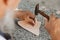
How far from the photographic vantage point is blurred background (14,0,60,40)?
0.65 metres

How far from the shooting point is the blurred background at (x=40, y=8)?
0.65 metres

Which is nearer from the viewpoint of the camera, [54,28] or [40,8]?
[54,28]

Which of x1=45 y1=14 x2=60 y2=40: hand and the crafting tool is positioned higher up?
x1=45 y1=14 x2=60 y2=40: hand

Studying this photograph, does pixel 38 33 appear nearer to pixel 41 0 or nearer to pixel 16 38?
pixel 16 38

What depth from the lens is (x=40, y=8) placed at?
787mm

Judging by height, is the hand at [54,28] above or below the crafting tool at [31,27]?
above

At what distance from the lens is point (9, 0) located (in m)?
0.39

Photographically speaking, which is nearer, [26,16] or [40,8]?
[26,16]

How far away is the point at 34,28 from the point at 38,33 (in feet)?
0.09

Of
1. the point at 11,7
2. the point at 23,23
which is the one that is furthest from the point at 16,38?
the point at 11,7

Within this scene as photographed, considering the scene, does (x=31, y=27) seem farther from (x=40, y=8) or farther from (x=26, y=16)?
(x=40, y=8)

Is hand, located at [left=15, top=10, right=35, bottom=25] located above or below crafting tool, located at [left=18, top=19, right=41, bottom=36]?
above

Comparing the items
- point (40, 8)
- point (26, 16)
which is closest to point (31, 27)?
point (26, 16)

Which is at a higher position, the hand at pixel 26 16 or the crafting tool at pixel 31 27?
the hand at pixel 26 16
